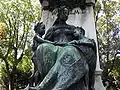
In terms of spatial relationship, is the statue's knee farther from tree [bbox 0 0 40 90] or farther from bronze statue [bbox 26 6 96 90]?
tree [bbox 0 0 40 90]

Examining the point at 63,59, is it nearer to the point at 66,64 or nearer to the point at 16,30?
the point at 66,64

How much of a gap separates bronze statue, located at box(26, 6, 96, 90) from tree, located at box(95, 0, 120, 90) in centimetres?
1221

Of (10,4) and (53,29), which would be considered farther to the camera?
(10,4)

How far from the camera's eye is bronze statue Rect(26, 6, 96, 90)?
197 inches

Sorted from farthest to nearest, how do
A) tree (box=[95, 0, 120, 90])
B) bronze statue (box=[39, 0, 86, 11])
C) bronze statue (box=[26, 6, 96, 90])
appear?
tree (box=[95, 0, 120, 90]) < bronze statue (box=[39, 0, 86, 11]) < bronze statue (box=[26, 6, 96, 90])

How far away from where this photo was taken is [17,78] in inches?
758

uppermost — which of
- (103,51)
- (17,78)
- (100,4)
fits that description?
(100,4)

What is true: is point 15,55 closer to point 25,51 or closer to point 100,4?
point 25,51

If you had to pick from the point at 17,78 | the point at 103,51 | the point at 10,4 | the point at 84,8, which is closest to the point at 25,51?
the point at 17,78

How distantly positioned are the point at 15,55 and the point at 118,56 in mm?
7156

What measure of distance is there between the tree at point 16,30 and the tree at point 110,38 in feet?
15.1

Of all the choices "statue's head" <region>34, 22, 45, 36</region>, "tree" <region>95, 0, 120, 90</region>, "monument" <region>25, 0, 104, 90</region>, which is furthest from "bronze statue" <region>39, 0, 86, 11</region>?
"tree" <region>95, 0, 120, 90</region>

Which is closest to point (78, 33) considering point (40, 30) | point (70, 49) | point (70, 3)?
point (70, 49)

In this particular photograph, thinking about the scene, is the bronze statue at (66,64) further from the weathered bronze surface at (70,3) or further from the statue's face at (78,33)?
the weathered bronze surface at (70,3)
